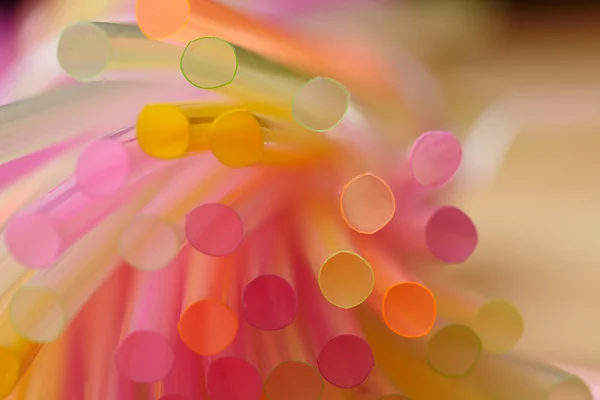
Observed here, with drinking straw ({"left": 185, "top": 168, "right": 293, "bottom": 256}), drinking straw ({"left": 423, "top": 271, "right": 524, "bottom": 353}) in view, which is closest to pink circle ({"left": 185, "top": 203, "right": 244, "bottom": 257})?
drinking straw ({"left": 185, "top": 168, "right": 293, "bottom": 256})

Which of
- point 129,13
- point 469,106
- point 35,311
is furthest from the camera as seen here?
point 469,106

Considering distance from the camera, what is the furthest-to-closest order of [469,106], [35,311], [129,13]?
[469,106], [129,13], [35,311]

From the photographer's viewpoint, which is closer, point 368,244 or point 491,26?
point 368,244

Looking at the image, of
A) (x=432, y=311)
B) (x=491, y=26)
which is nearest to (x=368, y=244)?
(x=432, y=311)

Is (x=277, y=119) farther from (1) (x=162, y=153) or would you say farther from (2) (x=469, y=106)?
(2) (x=469, y=106)

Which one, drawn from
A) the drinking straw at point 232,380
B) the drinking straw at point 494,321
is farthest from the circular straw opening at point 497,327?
the drinking straw at point 232,380

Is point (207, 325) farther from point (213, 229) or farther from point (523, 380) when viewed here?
point (523, 380)

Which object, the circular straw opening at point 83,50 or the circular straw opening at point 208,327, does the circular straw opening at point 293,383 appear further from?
the circular straw opening at point 83,50
